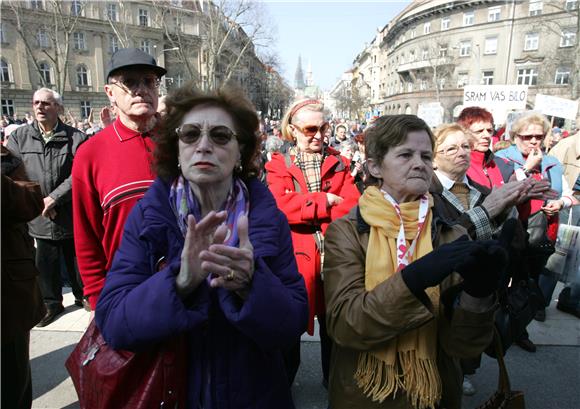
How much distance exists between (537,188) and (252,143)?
1.71m

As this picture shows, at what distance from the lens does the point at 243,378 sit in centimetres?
143

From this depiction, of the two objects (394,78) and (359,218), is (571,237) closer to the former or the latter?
(359,218)

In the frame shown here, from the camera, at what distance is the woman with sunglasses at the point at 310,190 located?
249 centimetres

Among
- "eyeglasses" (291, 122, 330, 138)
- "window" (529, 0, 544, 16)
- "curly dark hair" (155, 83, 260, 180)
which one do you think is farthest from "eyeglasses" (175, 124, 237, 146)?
"window" (529, 0, 544, 16)

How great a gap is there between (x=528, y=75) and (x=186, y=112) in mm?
49046

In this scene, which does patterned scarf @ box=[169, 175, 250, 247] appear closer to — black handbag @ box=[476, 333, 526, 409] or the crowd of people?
the crowd of people

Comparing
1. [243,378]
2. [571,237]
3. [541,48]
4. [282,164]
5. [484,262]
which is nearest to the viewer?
[484,262]

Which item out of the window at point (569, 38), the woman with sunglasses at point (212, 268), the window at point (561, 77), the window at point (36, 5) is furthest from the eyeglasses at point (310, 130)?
the window at point (561, 77)

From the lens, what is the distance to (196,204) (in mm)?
1604

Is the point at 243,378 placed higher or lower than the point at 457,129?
lower

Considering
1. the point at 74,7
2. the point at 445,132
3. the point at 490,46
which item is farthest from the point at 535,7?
the point at 445,132

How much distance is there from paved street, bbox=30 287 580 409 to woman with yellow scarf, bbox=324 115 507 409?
1406 millimetres

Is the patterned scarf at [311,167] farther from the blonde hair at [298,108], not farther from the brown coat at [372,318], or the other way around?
the brown coat at [372,318]

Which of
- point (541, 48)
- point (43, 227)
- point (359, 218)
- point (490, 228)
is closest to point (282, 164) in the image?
point (359, 218)
